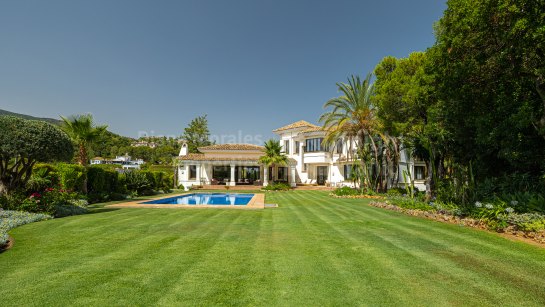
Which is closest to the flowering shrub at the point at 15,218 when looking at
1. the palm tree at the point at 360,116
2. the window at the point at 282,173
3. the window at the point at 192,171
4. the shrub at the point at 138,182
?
the shrub at the point at 138,182

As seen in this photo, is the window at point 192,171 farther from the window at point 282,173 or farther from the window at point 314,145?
the window at point 314,145

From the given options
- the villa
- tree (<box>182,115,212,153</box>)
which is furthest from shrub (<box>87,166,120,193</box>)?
tree (<box>182,115,212,153</box>)

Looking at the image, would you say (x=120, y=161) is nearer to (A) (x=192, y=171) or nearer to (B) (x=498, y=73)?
(A) (x=192, y=171)

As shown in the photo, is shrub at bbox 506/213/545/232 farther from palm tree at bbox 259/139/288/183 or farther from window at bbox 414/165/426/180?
window at bbox 414/165/426/180

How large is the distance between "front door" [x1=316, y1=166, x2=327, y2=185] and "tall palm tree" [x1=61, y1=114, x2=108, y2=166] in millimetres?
28551

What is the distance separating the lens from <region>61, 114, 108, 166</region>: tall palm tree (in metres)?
18.6

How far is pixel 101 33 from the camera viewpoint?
58.9 ft

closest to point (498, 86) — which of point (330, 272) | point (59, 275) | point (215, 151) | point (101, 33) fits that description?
point (330, 272)

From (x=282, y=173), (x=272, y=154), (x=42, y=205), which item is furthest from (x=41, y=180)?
(x=282, y=173)

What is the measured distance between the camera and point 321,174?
3931 cm

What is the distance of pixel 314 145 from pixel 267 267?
34188 mm

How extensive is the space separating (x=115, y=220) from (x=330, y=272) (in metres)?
8.87

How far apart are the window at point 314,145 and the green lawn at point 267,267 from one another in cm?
2943

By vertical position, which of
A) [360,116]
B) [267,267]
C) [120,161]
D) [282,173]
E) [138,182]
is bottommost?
[267,267]
